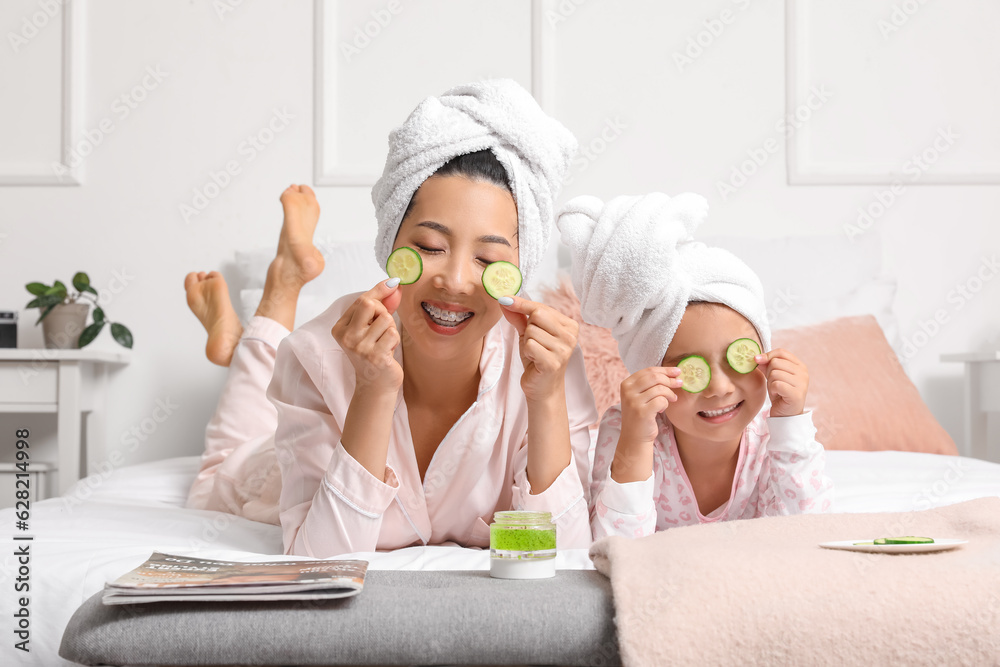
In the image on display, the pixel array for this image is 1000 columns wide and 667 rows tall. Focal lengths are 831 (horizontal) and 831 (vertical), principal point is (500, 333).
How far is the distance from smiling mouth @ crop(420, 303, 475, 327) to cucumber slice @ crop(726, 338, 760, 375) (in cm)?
56

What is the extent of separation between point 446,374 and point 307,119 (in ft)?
7.36

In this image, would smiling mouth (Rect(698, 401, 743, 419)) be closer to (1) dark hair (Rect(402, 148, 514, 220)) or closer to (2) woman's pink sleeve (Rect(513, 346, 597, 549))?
(2) woman's pink sleeve (Rect(513, 346, 597, 549))

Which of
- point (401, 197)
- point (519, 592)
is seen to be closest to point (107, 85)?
point (401, 197)

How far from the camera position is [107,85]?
3664 millimetres

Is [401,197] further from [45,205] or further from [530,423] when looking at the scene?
[45,205]

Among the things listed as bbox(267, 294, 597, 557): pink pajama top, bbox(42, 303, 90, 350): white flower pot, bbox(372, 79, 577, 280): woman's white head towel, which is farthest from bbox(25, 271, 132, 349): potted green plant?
bbox(372, 79, 577, 280): woman's white head towel

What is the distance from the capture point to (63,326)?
130 inches

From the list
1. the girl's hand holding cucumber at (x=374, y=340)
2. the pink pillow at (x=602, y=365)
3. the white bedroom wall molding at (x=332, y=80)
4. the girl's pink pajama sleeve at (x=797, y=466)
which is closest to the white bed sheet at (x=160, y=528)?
the girl's pink pajama sleeve at (x=797, y=466)

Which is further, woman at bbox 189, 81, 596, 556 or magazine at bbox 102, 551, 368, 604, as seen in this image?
woman at bbox 189, 81, 596, 556

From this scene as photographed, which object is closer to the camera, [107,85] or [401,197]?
[401,197]

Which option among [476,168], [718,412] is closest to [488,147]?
A: [476,168]

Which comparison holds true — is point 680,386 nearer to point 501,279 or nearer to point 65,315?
point 501,279

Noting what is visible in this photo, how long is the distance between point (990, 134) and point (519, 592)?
145 inches

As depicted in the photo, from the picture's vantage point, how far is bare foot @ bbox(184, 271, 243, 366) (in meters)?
2.86
